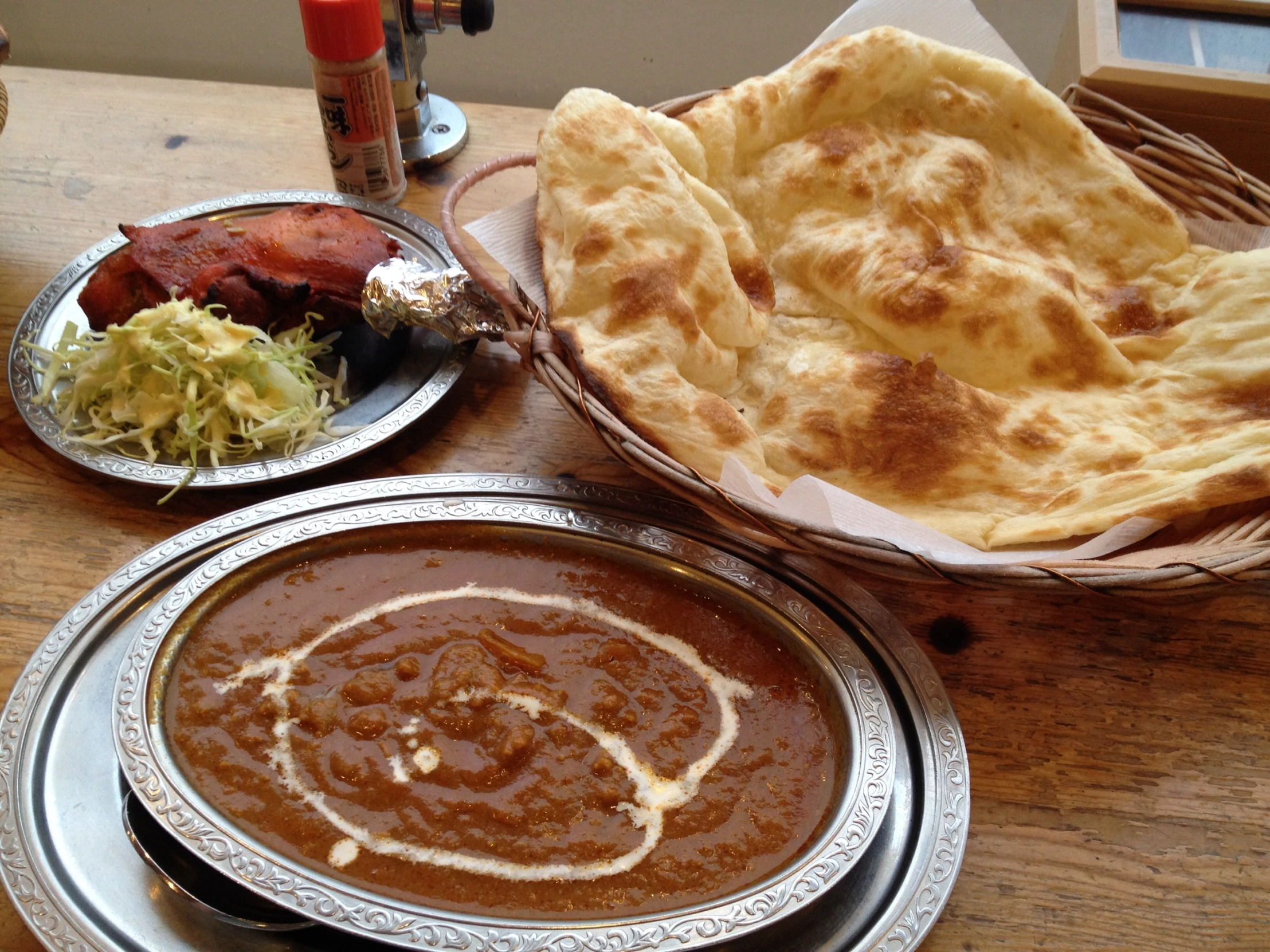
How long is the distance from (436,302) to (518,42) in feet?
8.53

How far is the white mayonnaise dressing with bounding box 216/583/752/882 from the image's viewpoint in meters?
1.03

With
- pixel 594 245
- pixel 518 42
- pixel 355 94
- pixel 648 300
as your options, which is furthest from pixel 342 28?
pixel 518 42

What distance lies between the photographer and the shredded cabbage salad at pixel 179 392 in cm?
152

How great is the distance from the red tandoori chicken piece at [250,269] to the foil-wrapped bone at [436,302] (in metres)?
0.08

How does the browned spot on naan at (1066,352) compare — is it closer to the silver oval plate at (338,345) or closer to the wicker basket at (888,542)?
the wicker basket at (888,542)

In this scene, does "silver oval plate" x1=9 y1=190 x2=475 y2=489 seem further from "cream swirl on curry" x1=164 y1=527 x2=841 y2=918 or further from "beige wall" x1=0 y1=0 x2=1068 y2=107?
"beige wall" x1=0 y1=0 x2=1068 y2=107

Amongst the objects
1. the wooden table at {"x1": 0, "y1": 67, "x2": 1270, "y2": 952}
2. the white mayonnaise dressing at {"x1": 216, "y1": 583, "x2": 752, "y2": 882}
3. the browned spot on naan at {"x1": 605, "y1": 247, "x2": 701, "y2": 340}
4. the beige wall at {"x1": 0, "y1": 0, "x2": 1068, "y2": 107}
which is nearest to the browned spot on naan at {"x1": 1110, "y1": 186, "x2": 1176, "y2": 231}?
the wooden table at {"x1": 0, "y1": 67, "x2": 1270, "y2": 952}

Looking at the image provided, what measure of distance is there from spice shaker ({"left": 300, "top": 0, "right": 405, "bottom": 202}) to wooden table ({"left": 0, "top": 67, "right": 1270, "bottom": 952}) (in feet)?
1.78

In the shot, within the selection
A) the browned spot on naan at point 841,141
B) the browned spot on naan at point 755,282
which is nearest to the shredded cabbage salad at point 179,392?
the browned spot on naan at point 755,282

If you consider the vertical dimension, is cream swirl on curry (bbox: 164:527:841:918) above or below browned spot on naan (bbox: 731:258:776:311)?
below

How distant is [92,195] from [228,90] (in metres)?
0.57

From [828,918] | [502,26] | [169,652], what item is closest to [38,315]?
[169,652]

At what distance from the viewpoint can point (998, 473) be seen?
1404 mm

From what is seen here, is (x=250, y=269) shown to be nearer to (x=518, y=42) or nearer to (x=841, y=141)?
(x=841, y=141)
